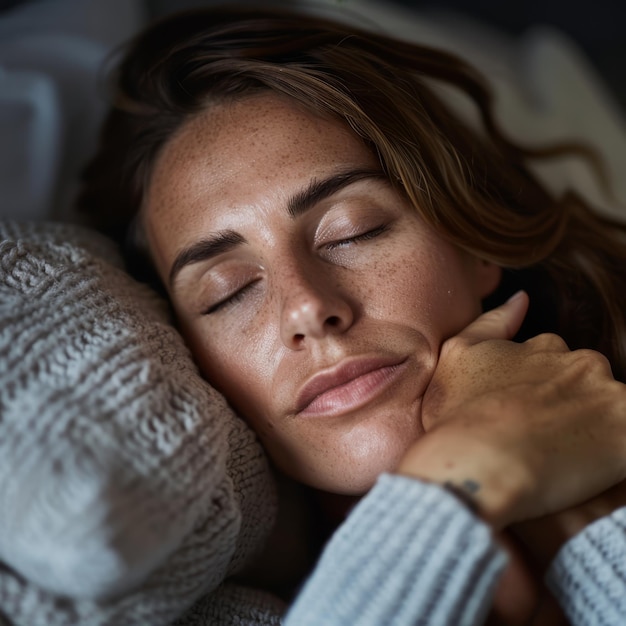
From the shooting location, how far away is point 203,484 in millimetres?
801

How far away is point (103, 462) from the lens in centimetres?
72

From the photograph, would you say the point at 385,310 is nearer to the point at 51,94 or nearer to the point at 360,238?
the point at 360,238

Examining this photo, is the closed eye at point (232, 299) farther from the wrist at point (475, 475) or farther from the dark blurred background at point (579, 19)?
the dark blurred background at point (579, 19)

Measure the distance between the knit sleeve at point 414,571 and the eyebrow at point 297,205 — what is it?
0.44 metres

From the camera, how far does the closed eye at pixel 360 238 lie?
3.26 feet

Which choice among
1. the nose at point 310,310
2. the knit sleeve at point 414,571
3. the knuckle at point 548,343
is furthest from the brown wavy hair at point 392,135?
the knit sleeve at point 414,571

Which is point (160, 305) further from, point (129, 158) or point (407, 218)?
point (407, 218)

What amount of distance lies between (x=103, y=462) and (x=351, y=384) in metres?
0.35

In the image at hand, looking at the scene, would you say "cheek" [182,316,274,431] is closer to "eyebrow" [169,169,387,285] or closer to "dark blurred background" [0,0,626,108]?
"eyebrow" [169,169,387,285]

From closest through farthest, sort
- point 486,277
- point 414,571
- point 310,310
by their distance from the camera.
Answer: point 414,571 → point 310,310 → point 486,277

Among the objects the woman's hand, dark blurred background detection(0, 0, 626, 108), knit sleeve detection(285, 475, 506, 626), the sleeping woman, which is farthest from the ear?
dark blurred background detection(0, 0, 626, 108)

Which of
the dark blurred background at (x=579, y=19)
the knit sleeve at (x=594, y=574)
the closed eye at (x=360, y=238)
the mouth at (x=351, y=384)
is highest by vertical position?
the dark blurred background at (x=579, y=19)

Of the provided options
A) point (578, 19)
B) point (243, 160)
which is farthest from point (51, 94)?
point (578, 19)

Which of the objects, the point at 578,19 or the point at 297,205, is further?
the point at 578,19
